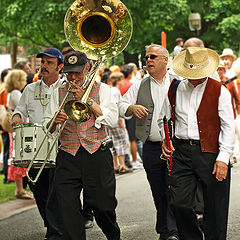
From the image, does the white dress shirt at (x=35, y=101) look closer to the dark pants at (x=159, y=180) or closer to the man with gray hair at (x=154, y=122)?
the man with gray hair at (x=154, y=122)

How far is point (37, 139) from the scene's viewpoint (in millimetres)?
6441

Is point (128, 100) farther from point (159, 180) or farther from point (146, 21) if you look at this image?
point (146, 21)

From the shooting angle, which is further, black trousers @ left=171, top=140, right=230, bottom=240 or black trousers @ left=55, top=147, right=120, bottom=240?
black trousers @ left=55, top=147, right=120, bottom=240

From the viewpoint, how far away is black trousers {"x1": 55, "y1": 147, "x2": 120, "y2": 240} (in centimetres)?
600

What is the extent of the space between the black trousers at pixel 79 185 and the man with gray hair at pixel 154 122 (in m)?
0.93

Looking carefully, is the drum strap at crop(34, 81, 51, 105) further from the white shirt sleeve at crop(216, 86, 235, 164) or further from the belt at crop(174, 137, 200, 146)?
the white shirt sleeve at crop(216, 86, 235, 164)

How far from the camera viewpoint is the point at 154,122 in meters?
6.93

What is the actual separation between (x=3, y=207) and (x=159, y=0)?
1356 cm

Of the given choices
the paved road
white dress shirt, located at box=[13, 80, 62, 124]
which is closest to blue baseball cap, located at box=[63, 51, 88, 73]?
white dress shirt, located at box=[13, 80, 62, 124]

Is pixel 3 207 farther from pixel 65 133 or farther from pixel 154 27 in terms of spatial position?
pixel 154 27

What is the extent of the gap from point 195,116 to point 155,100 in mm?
1425

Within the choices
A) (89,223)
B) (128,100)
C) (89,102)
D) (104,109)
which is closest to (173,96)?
(104,109)

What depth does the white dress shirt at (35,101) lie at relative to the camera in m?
7.04

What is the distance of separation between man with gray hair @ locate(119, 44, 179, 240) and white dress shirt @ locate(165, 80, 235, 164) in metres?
1.00
